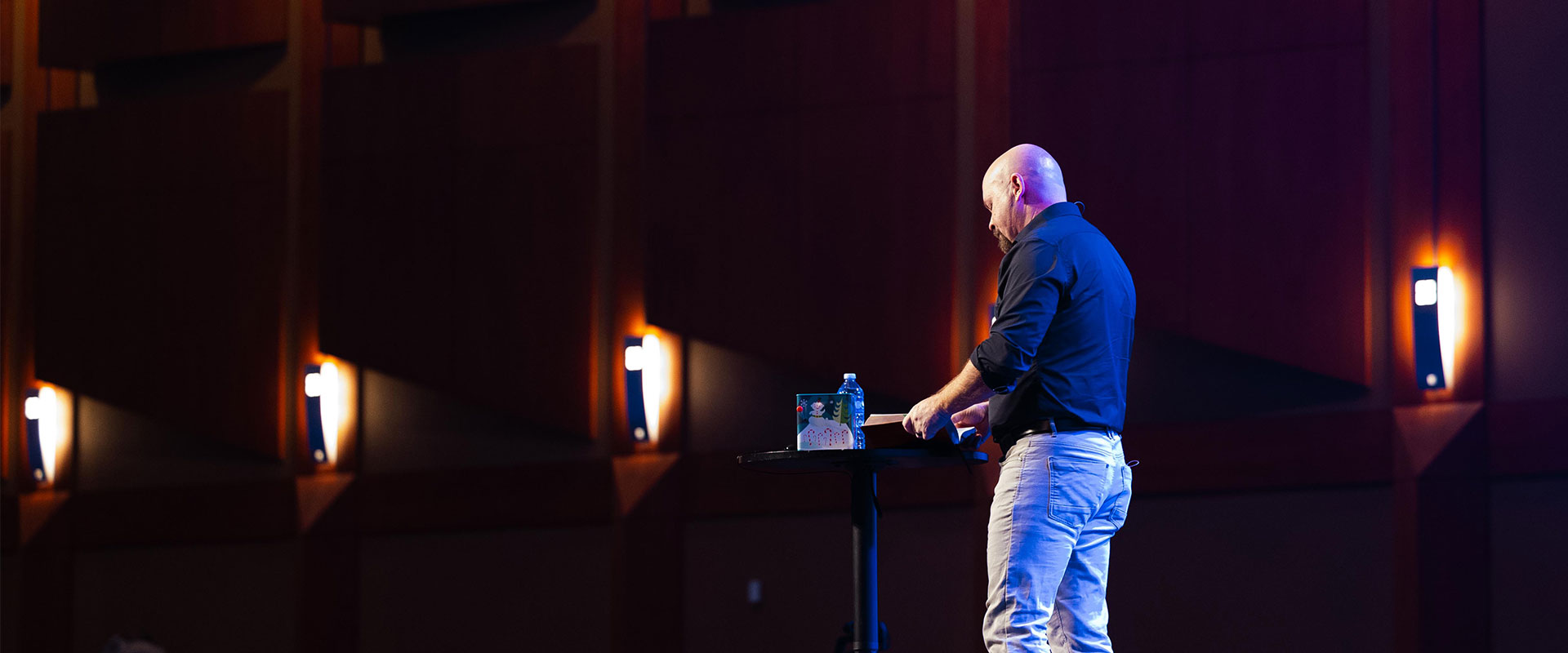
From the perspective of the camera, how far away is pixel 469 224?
8.70m

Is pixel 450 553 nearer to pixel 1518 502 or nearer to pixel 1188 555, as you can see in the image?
pixel 1188 555

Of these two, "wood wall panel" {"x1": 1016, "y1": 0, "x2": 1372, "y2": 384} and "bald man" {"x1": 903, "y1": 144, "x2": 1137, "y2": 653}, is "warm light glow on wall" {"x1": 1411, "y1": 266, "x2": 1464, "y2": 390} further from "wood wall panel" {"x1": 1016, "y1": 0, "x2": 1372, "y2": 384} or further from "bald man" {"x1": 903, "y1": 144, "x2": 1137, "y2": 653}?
"bald man" {"x1": 903, "y1": 144, "x2": 1137, "y2": 653}

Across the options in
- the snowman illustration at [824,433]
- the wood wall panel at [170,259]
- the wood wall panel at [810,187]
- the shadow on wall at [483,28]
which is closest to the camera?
the snowman illustration at [824,433]

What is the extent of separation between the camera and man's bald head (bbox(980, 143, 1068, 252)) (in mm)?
3160

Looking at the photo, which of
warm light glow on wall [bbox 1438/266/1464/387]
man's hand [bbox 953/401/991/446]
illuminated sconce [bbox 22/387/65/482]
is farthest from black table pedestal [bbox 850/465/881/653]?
illuminated sconce [bbox 22/387/65/482]

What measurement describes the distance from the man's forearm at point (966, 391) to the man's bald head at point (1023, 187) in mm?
335

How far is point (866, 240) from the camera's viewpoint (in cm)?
780

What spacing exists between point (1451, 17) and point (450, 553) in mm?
5550

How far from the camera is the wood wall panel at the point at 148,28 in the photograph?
941cm

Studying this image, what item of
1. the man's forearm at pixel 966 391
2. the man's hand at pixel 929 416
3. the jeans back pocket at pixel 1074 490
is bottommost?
the jeans back pocket at pixel 1074 490

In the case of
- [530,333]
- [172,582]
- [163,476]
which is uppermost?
[530,333]

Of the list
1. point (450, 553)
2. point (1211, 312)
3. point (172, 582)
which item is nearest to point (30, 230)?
point (172, 582)

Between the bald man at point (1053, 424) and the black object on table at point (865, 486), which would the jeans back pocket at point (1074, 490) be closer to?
the bald man at point (1053, 424)

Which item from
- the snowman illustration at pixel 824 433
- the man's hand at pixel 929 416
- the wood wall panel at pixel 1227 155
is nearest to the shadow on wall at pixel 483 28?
the wood wall panel at pixel 1227 155
